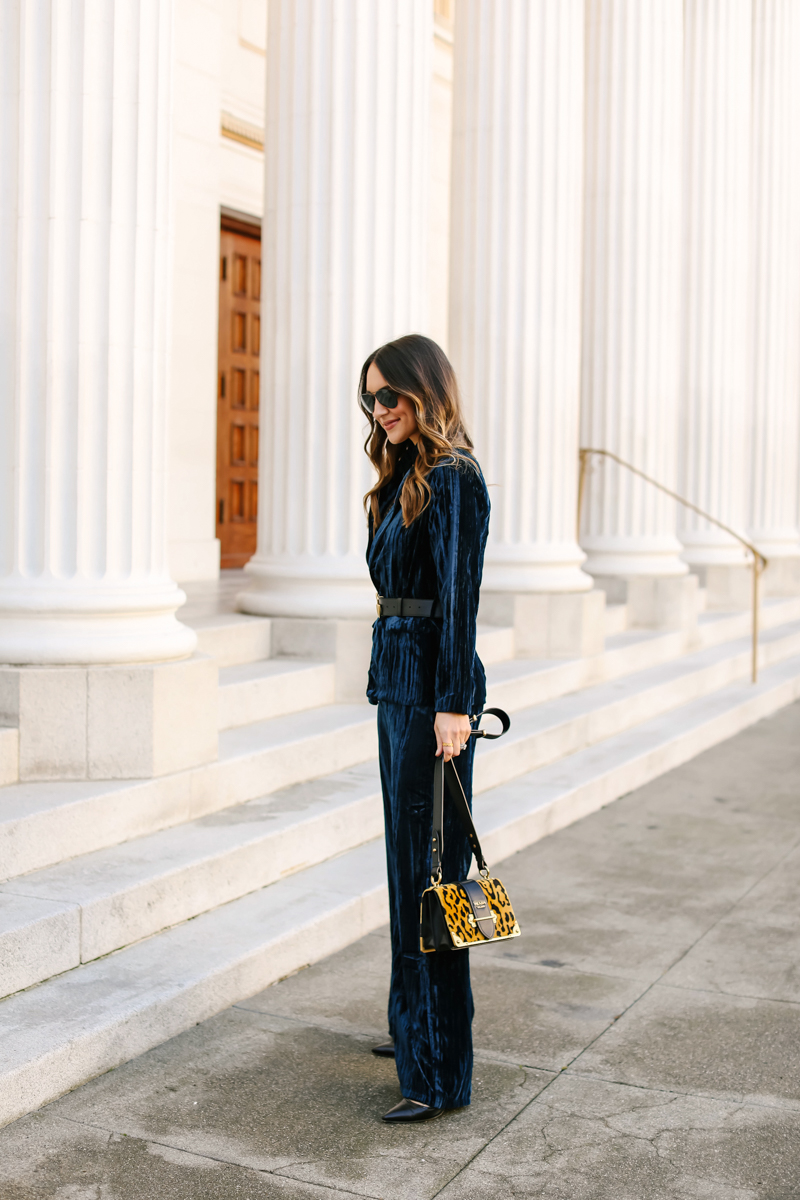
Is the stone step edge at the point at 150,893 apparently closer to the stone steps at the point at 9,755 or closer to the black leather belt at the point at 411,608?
the stone steps at the point at 9,755

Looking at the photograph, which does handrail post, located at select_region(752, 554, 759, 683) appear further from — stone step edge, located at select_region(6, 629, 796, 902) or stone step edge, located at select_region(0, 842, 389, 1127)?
stone step edge, located at select_region(0, 842, 389, 1127)

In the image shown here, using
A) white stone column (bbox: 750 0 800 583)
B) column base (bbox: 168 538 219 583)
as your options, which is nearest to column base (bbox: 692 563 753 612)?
white stone column (bbox: 750 0 800 583)

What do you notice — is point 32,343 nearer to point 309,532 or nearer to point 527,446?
point 309,532

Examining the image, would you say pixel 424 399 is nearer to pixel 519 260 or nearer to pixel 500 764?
pixel 500 764

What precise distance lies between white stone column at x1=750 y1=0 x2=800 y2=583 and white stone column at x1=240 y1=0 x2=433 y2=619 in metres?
9.69

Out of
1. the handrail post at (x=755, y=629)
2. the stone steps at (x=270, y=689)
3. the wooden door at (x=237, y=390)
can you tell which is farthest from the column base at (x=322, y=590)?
the wooden door at (x=237, y=390)

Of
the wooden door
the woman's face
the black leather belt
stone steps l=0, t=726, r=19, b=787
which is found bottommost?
stone steps l=0, t=726, r=19, b=787

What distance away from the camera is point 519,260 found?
379 inches

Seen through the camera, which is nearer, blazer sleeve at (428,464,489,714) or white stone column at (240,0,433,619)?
blazer sleeve at (428,464,489,714)

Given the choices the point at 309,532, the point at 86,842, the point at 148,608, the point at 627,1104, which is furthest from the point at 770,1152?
the point at 309,532

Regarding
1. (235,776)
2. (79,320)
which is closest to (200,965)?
(235,776)

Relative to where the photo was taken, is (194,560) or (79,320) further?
(194,560)

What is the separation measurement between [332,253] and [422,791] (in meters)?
4.56

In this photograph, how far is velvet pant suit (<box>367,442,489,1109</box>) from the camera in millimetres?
3545
